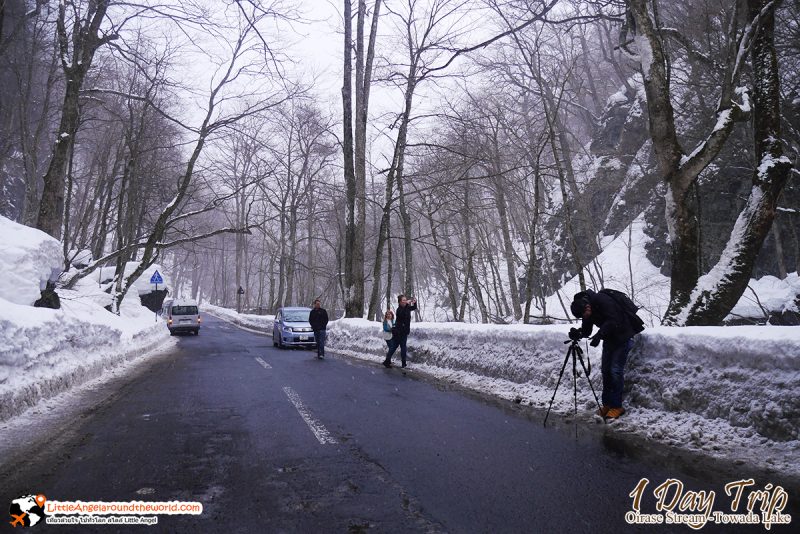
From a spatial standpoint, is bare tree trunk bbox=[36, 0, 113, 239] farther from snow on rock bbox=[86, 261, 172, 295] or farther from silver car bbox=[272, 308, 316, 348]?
snow on rock bbox=[86, 261, 172, 295]

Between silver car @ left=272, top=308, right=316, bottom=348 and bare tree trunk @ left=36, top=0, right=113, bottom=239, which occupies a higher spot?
bare tree trunk @ left=36, top=0, right=113, bottom=239

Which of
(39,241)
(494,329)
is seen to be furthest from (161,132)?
(494,329)

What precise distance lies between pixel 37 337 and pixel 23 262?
3.16 meters

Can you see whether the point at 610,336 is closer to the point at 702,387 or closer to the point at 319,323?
the point at 702,387

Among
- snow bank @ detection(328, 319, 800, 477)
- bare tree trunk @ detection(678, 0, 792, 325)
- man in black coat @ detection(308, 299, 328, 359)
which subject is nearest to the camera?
snow bank @ detection(328, 319, 800, 477)

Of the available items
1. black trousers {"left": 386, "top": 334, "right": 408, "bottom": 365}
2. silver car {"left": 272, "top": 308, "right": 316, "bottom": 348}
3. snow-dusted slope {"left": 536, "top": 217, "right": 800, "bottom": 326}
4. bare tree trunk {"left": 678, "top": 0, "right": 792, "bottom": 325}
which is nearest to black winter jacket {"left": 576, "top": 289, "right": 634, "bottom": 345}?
bare tree trunk {"left": 678, "top": 0, "right": 792, "bottom": 325}

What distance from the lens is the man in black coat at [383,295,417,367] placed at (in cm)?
1407

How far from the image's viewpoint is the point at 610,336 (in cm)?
682

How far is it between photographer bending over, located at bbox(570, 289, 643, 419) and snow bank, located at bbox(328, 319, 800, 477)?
0.89 ft

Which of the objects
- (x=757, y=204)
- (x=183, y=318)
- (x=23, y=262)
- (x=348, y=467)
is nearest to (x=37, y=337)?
(x=23, y=262)

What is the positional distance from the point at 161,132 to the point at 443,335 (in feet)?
58.1

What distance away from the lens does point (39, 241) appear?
11039 millimetres

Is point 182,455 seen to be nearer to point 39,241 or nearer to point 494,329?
point 494,329

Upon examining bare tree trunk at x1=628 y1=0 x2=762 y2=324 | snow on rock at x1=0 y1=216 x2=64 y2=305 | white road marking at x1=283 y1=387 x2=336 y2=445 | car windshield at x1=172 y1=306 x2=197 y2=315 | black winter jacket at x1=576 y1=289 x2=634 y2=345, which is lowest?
white road marking at x1=283 y1=387 x2=336 y2=445
